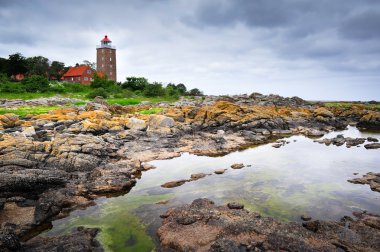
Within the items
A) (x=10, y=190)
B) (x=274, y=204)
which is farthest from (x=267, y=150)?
(x=10, y=190)

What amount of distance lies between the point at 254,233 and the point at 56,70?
119206mm

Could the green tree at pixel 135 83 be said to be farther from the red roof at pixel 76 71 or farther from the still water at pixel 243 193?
the still water at pixel 243 193

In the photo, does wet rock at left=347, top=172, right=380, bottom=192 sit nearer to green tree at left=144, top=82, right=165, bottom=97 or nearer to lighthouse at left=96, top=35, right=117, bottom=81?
green tree at left=144, top=82, right=165, bottom=97

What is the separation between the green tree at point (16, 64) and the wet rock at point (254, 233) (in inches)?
4053

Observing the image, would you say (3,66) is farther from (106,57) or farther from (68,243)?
(68,243)

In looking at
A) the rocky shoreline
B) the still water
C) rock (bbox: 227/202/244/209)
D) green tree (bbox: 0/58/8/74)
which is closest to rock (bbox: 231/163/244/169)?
the still water

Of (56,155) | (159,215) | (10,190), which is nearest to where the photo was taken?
(159,215)

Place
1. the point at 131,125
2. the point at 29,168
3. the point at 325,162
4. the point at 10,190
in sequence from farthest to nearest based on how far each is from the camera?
the point at 131,125
the point at 325,162
the point at 29,168
the point at 10,190

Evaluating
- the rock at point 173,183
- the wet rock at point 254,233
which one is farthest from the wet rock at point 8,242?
the rock at point 173,183

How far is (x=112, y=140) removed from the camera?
2692 centimetres

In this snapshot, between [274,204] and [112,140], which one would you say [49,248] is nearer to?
[274,204]

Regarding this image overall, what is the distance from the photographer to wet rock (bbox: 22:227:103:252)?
10070 millimetres

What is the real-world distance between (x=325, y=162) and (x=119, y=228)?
18.7m

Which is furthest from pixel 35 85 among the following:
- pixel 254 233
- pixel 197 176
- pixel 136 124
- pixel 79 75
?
pixel 254 233
